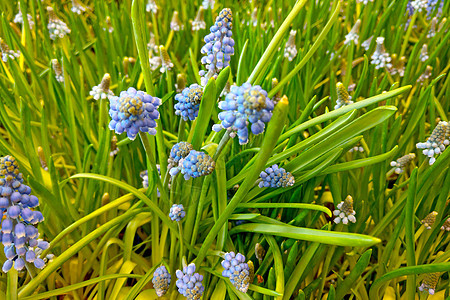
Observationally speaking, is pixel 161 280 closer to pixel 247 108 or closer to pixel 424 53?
pixel 247 108

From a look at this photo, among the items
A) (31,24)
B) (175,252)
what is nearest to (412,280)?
(175,252)

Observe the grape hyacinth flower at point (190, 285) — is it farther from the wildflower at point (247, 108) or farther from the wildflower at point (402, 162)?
the wildflower at point (402, 162)

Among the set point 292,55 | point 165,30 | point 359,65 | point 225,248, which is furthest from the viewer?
point 165,30

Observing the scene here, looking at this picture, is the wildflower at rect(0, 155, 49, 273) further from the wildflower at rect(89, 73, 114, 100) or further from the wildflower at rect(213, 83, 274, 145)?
the wildflower at rect(89, 73, 114, 100)

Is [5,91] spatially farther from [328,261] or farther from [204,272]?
[328,261]

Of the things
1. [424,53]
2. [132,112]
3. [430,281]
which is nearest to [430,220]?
[430,281]

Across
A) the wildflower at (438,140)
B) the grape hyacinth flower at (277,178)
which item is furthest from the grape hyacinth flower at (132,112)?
the wildflower at (438,140)

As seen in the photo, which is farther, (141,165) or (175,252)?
(141,165)
